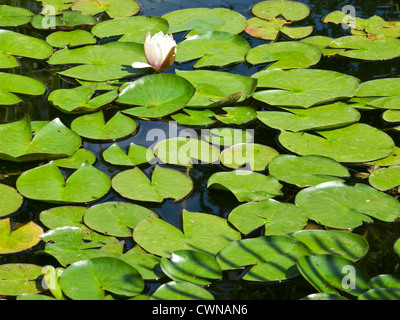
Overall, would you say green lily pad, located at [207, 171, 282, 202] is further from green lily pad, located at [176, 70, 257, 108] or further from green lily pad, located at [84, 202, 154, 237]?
green lily pad, located at [176, 70, 257, 108]

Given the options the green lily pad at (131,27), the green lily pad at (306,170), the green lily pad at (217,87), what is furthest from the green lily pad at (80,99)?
the green lily pad at (306,170)

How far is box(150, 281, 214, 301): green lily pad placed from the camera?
4.57 ft

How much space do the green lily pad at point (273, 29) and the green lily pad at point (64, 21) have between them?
962mm

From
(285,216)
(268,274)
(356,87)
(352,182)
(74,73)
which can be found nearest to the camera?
(268,274)

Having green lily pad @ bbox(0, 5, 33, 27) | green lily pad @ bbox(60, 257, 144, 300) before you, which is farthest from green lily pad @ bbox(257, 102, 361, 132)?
green lily pad @ bbox(0, 5, 33, 27)

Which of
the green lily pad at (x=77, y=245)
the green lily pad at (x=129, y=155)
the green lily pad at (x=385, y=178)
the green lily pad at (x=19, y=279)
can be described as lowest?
the green lily pad at (x=19, y=279)

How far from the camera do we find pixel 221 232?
1.67m

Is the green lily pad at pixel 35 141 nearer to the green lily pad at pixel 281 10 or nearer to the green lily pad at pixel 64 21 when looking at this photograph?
the green lily pad at pixel 64 21

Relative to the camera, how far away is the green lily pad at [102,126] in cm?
214

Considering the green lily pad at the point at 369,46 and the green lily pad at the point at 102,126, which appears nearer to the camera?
the green lily pad at the point at 102,126

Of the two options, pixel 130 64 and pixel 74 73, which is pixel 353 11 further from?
pixel 74 73

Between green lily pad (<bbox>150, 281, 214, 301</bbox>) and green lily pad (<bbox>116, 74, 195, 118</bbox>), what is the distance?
1.02 m

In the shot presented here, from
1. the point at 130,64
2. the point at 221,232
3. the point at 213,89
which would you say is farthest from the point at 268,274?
the point at 130,64

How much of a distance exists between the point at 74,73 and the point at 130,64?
0.29 meters
